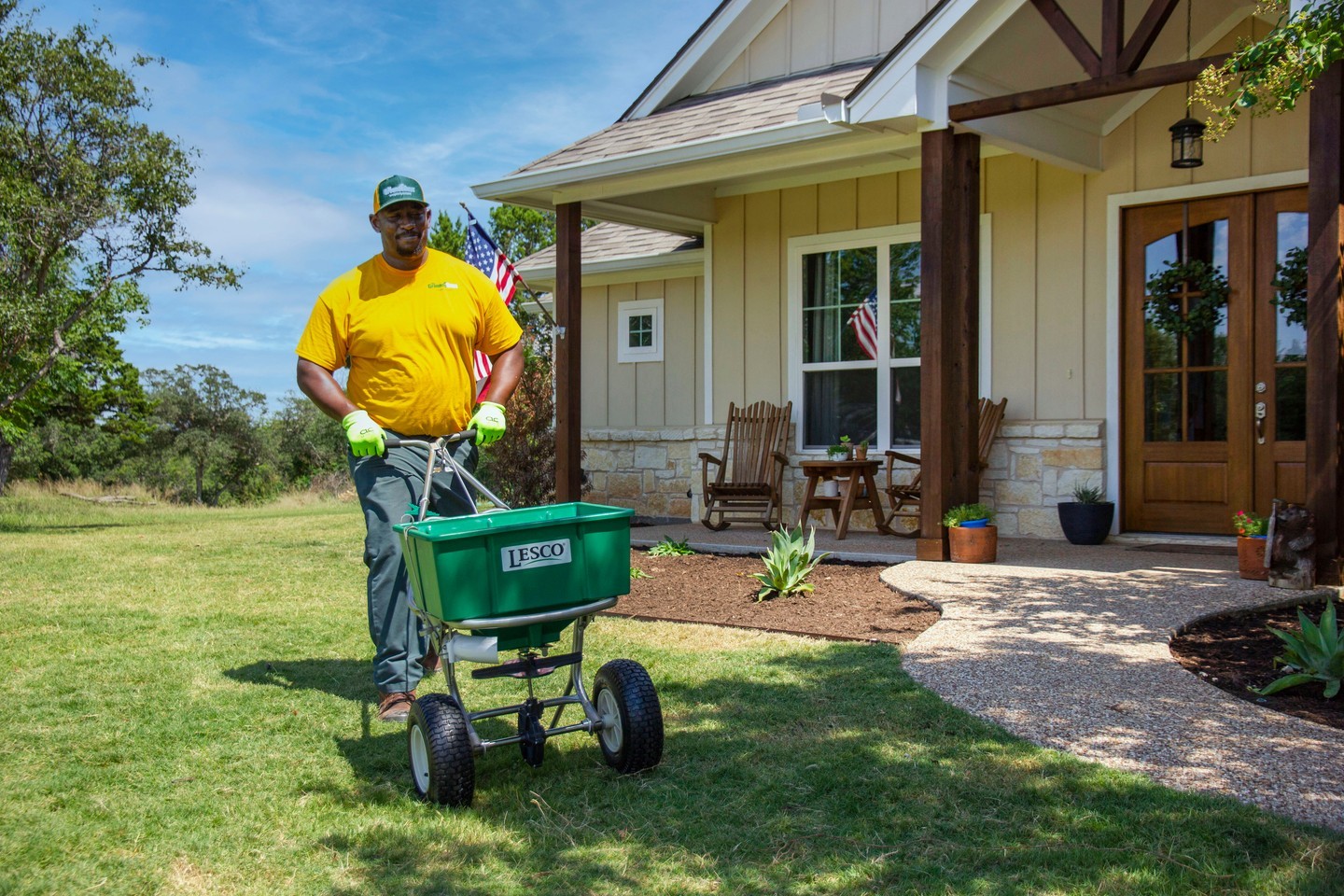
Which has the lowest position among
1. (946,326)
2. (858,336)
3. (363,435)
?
(363,435)

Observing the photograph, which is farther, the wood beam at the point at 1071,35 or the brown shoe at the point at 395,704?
the wood beam at the point at 1071,35

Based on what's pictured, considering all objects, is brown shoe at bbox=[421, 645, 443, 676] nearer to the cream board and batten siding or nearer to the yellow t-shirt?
the yellow t-shirt

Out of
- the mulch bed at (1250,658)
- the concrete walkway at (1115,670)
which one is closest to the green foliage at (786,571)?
the concrete walkway at (1115,670)

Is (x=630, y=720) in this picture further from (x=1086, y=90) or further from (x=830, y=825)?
(x=1086, y=90)

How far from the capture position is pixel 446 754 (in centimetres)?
293

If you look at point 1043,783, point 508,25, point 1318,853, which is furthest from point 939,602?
point 508,25

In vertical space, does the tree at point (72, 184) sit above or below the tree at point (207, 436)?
above

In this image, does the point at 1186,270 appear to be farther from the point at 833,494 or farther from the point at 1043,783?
the point at 1043,783

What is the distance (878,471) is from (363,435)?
6649 millimetres

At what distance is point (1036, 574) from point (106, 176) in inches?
424

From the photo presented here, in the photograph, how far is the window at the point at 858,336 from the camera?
8916 mm

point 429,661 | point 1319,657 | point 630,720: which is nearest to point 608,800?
point 630,720

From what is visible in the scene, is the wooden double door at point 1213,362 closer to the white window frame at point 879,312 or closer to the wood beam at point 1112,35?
the white window frame at point 879,312

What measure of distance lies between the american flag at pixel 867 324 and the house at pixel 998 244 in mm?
30
